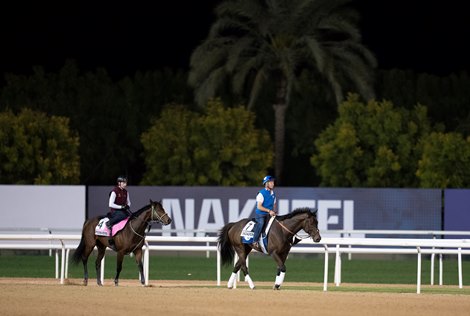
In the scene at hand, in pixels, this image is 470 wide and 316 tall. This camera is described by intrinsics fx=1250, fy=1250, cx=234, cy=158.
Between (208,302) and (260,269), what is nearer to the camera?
(208,302)

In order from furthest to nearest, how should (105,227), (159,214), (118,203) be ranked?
(105,227), (118,203), (159,214)

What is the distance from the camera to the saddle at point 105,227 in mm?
21719

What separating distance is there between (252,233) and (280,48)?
22627mm

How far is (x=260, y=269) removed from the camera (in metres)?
28.7

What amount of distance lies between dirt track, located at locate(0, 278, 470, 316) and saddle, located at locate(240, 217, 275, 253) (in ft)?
5.79

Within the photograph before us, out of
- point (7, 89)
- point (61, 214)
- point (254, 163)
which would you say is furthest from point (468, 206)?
point (7, 89)

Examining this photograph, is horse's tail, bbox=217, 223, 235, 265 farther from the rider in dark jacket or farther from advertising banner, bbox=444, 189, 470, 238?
advertising banner, bbox=444, 189, 470, 238

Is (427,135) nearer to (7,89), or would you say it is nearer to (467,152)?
(467,152)

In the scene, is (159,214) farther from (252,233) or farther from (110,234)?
(252,233)

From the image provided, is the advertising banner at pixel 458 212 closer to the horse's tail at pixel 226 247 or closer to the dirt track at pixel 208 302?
the horse's tail at pixel 226 247

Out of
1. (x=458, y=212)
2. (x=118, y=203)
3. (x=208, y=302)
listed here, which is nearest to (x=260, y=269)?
(x=458, y=212)

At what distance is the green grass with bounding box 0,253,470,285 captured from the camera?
85.2 feet

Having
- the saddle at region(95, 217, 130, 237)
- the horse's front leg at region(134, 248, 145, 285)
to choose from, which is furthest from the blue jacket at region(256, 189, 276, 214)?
the saddle at region(95, 217, 130, 237)

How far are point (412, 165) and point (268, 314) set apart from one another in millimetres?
28224
